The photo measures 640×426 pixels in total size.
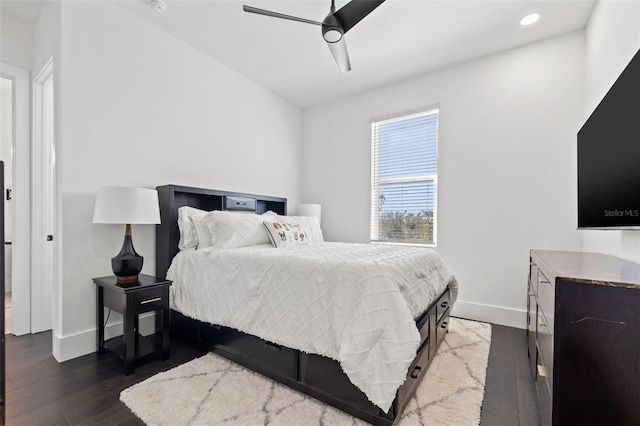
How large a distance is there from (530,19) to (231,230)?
3.24 meters

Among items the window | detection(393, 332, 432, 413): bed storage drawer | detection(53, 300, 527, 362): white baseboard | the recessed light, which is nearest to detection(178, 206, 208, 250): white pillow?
detection(53, 300, 527, 362): white baseboard

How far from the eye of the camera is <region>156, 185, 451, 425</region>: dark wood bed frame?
1.56 m

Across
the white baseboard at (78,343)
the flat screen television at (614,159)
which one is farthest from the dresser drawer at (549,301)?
the white baseboard at (78,343)

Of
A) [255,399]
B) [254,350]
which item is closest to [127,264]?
[254,350]

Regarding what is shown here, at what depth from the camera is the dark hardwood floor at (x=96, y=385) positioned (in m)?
1.57

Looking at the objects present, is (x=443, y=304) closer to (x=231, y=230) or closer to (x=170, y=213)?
(x=231, y=230)

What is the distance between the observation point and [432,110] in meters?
3.51

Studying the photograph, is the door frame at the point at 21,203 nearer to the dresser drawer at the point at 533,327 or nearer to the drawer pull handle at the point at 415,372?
the drawer pull handle at the point at 415,372

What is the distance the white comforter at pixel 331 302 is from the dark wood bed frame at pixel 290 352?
11 cm

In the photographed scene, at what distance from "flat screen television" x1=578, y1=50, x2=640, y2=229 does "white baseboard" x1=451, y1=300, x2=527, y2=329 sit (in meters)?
1.39

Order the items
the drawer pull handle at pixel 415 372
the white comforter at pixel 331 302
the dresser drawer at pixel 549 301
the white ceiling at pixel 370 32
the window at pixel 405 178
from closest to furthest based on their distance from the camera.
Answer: the dresser drawer at pixel 549 301 < the white comforter at pixel 331 302 < the drawer pull handle at pixel 415 372 < the white ceiling at pixel 370 32 < the window at pixel 405 178

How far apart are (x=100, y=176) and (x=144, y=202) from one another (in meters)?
0.56

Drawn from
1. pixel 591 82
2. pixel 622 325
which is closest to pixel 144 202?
pixel 622 325

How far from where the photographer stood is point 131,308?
6.60ft
